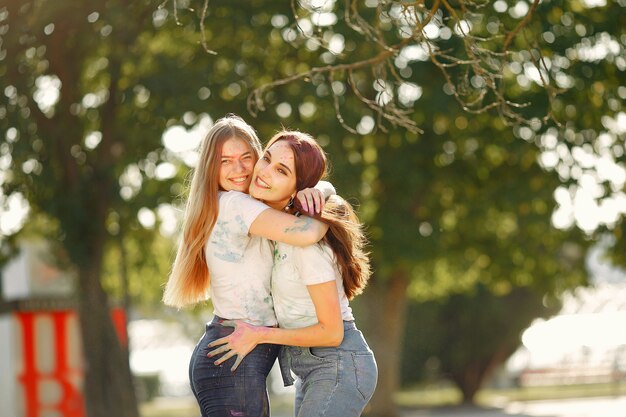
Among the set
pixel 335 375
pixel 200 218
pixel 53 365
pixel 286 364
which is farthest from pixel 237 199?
pixel 53 365

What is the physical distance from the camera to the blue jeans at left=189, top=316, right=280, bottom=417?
4.82 meters

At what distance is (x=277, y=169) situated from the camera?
→ 5016 mm

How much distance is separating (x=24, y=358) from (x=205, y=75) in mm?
10033

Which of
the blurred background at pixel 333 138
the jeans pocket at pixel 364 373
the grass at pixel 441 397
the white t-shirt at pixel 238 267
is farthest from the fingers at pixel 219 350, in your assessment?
the grass at pixel 441 397

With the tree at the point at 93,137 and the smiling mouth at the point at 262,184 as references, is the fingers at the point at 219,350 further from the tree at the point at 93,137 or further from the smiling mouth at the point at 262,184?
the tree at the point at 93,137

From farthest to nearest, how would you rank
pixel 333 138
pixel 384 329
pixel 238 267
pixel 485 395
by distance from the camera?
pixel 485 395, pixel 384 329, pixel 333 138, pixel 238 267

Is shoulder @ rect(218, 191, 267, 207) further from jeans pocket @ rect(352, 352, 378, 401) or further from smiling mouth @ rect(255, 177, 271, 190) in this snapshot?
jeans pocket @ rect(352, 352, 378, 401)

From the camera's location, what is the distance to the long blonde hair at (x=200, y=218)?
5.03m

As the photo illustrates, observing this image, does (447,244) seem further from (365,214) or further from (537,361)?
(537,361)

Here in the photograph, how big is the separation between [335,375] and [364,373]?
0.40ft

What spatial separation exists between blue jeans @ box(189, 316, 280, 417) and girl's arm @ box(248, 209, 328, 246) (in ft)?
1.33

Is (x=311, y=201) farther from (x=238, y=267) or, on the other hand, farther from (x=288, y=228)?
(x=238, y=267)

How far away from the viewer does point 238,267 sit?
4.99 meters

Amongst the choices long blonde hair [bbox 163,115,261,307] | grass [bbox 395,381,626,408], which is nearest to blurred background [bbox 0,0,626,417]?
grass [bbox 395,381,626,408]
